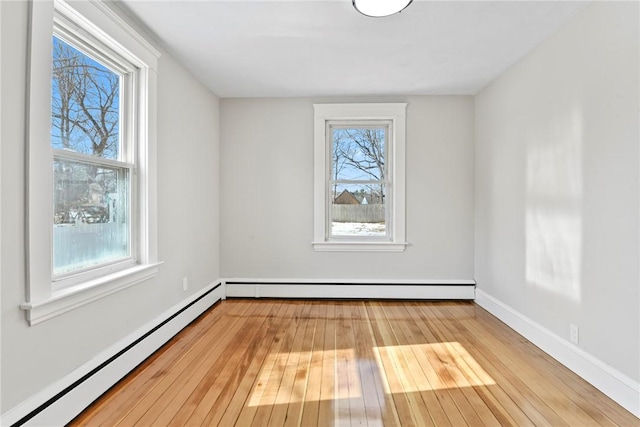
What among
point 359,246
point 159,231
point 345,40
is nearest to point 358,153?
point 359,246

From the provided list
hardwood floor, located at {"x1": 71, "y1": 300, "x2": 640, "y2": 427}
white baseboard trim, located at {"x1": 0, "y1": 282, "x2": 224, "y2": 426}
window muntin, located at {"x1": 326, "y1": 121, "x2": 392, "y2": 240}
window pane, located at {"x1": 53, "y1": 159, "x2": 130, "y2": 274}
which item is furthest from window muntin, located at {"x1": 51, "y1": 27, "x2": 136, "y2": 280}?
window muntin, located at {"x1": 326, "y1": 121, "x2": 392, "y2": 240}

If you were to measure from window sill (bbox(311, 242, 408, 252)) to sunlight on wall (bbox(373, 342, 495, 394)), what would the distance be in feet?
4.76

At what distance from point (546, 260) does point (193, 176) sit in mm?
3226

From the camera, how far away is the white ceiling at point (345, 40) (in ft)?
7.40

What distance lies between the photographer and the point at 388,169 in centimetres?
412

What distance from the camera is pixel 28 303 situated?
1.52 metres

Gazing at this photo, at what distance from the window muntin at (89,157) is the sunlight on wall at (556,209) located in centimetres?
312

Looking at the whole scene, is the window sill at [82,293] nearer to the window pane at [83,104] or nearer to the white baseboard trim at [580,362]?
the window pane at [83,104]

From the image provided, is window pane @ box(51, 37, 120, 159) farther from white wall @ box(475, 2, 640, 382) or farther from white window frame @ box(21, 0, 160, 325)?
white wall @ box(475, 2, 640, 382)

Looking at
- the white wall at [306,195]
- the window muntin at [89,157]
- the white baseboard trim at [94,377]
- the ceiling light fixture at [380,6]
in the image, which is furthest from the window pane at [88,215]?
the ceiling light fixture at [380,6]

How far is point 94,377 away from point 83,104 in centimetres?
160

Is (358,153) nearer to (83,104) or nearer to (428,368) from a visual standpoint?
(428,368)

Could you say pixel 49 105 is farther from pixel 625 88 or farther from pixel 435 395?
pixel 625 88

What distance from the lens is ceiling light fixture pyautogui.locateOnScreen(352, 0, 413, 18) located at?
2.09m
